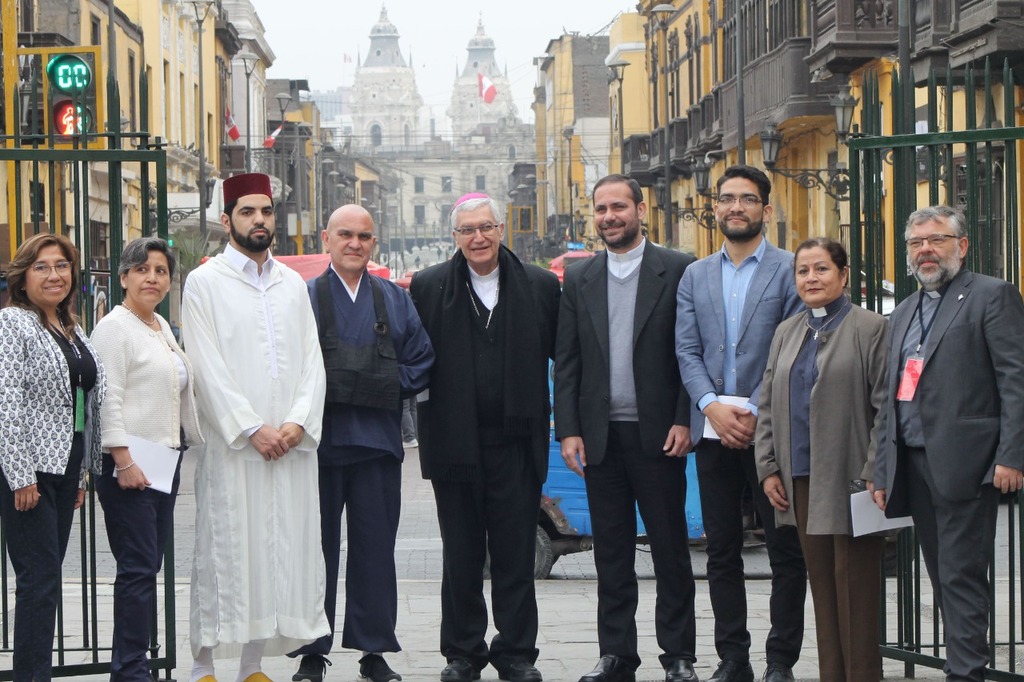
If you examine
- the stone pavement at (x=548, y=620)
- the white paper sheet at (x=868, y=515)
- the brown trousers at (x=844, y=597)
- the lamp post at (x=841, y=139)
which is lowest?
the stone pavement at (x=548, y=620)

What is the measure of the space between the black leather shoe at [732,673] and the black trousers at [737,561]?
25 millimetres

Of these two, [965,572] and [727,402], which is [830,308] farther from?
[965,572]

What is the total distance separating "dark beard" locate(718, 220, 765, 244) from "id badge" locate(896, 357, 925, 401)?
1046mm

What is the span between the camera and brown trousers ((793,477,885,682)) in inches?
235

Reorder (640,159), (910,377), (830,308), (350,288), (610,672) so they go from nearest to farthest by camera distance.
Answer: (910,377), (830,308), (610,672), (350,288), (640,159)

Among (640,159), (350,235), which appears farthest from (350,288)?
(640,159)

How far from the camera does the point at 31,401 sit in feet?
19.0

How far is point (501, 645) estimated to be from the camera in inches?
270

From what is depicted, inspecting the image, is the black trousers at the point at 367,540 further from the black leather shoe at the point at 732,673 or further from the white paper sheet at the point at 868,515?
the white paper sheet at the point at 868,515

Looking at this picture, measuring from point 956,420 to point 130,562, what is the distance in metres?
3.24

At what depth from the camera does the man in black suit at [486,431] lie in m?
6.83

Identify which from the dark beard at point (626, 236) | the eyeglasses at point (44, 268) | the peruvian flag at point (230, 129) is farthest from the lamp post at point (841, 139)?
the peruvian flag at point (230, 129)

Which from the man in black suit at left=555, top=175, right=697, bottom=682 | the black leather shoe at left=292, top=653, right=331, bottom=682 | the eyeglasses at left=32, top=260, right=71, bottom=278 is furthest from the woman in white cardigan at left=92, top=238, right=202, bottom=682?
the man in black suit at left=555, top=175, right=697, bottom=682

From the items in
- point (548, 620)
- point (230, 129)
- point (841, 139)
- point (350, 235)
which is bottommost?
point (548, 620)
